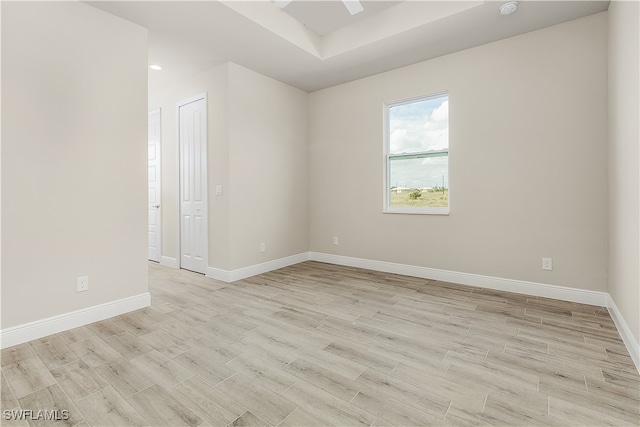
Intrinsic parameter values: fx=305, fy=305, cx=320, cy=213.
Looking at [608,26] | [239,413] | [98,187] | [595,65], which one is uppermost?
[608,26]

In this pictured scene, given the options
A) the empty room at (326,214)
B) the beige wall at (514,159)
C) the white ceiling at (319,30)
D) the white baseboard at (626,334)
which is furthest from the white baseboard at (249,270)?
the white baseboard at (626,334)

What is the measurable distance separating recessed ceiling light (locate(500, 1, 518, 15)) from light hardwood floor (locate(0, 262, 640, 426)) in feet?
9.05

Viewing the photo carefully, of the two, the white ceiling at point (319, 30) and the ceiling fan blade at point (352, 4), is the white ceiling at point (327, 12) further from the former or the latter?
the ceiling fan blade at point (352, 4)

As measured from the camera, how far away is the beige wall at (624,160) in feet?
6.59

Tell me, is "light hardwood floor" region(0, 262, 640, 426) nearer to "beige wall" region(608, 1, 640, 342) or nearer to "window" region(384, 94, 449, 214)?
"beige wall" region(608, 1, 640, 342)

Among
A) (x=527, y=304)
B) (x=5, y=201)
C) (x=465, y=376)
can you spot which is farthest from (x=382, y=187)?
(x=5, y=201)

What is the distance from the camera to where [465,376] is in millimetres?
1822

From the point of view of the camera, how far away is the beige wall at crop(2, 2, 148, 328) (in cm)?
226

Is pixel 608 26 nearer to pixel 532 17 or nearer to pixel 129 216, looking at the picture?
pixel 532 17

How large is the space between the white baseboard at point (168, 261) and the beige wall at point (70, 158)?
1.67 meters

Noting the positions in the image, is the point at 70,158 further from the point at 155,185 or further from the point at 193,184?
the point at 155,185

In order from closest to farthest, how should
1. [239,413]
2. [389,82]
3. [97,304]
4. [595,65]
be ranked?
1. [239,413]
2. [97,304]
3. [595,65]
4. [389,82]

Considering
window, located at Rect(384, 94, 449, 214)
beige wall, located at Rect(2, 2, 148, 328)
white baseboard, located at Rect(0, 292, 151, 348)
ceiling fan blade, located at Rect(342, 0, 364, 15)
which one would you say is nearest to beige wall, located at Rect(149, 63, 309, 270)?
beige wall, located at Rect(2, 2, 148, 328)

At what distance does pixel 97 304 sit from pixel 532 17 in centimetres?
483
